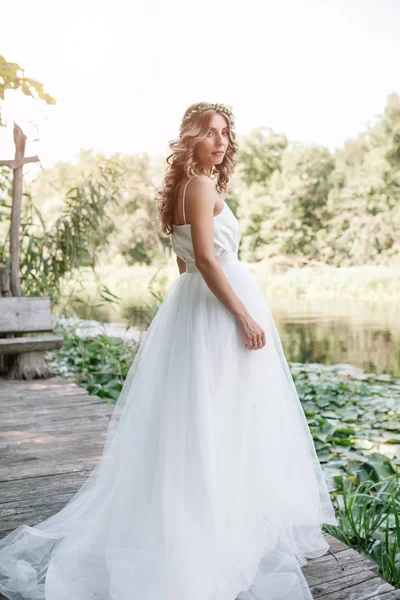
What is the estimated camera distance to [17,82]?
12.1 feet

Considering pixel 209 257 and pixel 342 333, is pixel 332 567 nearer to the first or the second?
pixel 209 257

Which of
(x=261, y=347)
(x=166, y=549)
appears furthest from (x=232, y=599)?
(x=261, y=347)

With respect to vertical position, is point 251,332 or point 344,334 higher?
point 251,332

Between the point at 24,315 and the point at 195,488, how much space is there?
3.20m

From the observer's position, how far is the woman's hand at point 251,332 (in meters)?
1.88

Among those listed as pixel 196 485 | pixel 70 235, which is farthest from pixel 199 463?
pixel 70 235

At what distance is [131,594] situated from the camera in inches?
62.9

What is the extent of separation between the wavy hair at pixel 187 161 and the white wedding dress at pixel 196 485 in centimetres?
11

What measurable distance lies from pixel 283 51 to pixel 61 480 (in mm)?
36930

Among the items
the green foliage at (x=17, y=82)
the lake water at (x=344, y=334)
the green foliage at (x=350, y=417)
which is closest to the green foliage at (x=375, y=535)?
the green foliage at (x=350, y=417)

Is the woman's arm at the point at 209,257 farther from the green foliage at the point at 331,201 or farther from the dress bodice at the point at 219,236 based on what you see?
the green foliage at the point at 331,201

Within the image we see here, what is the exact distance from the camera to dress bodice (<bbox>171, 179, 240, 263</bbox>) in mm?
1972

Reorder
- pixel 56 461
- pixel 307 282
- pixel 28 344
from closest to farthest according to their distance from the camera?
pixel 56 461, pixel 28 344, pixel 307 282

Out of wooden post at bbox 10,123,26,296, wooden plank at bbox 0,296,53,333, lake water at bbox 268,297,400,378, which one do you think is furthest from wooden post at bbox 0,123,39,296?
lake water at bbox 268,297,400,378
